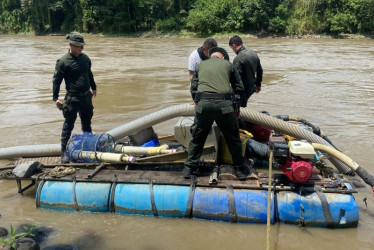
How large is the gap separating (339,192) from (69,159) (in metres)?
4.02

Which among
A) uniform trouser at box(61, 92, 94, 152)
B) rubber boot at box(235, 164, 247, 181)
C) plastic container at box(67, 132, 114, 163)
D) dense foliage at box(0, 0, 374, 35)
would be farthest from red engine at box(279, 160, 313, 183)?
dense foliage at box(0, 0, 374, 35)

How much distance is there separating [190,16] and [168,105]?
110 ft

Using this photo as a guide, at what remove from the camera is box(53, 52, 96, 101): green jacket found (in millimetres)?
5547

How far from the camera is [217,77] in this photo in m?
4.54

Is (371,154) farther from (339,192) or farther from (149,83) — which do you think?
(149,83)

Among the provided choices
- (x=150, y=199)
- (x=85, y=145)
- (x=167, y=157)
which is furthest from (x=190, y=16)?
(x=150, y=199)

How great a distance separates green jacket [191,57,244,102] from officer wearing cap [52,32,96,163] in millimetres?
2073

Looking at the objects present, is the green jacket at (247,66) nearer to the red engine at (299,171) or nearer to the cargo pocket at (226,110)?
the cargo pocket at (226,110)

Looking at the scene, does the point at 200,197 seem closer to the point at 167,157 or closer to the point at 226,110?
the point at 167,157

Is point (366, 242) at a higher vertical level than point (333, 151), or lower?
lower

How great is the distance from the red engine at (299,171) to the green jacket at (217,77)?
1.15m

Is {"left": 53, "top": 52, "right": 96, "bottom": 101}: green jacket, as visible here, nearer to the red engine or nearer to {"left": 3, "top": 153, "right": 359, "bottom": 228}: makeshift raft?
{"left": 3, "top": 153, "right": 359, "bottom": 228}: makeshift raft

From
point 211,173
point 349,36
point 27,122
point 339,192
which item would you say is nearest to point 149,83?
point 27,122

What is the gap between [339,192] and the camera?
4418 millimetres
